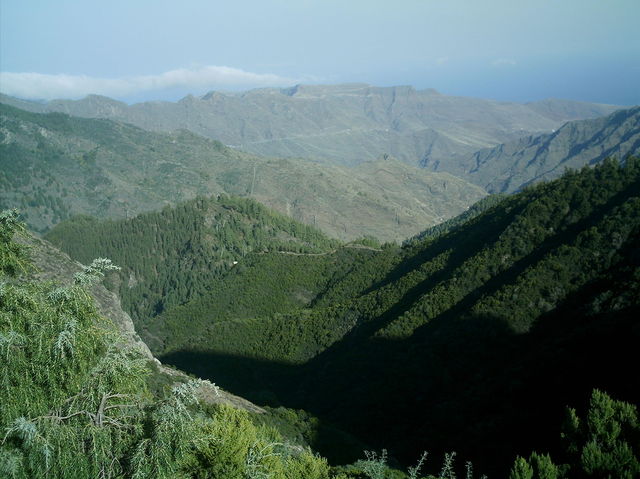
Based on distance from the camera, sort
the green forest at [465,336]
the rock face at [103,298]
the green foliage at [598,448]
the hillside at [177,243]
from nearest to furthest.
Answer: the green foliage at [598,448], the green forest at [465,336], the rock face at [103,298], the hillside at [177,243]

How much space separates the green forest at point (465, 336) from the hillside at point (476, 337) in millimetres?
198

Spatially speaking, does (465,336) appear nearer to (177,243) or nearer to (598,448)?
(598,448)

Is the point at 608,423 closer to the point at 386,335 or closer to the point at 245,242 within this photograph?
the point at 386,335

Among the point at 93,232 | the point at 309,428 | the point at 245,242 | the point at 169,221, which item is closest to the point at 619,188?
the point at 309,428

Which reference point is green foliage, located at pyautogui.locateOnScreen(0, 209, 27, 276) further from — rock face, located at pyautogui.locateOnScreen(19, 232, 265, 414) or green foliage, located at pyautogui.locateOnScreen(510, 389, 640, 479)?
rock face, located at pyautogui.locateOnScreen(19, 232, 265, 414)

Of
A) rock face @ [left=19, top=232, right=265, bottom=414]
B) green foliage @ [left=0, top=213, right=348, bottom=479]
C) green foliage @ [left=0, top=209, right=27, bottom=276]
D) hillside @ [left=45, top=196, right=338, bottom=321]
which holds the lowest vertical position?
hillside @ [left=45, top=196, right=338, bottom=321]

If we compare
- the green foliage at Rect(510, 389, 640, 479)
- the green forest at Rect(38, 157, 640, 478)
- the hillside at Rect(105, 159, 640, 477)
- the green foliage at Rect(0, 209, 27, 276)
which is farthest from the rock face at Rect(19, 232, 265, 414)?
the green foliage at Rect(0, 209, 27, 276)

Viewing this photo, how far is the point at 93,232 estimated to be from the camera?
149m

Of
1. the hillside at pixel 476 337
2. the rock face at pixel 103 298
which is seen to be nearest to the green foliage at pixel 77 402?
the hillside at pixel 476 337

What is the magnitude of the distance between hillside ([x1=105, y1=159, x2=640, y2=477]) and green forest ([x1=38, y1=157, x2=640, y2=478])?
0.20 meters

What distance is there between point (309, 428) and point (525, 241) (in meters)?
39.3

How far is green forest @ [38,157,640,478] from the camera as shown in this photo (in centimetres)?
3030

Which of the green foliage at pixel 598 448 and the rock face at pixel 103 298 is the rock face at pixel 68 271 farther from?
the green foliage at pixel 598 448

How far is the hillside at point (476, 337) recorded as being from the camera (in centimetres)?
3453
